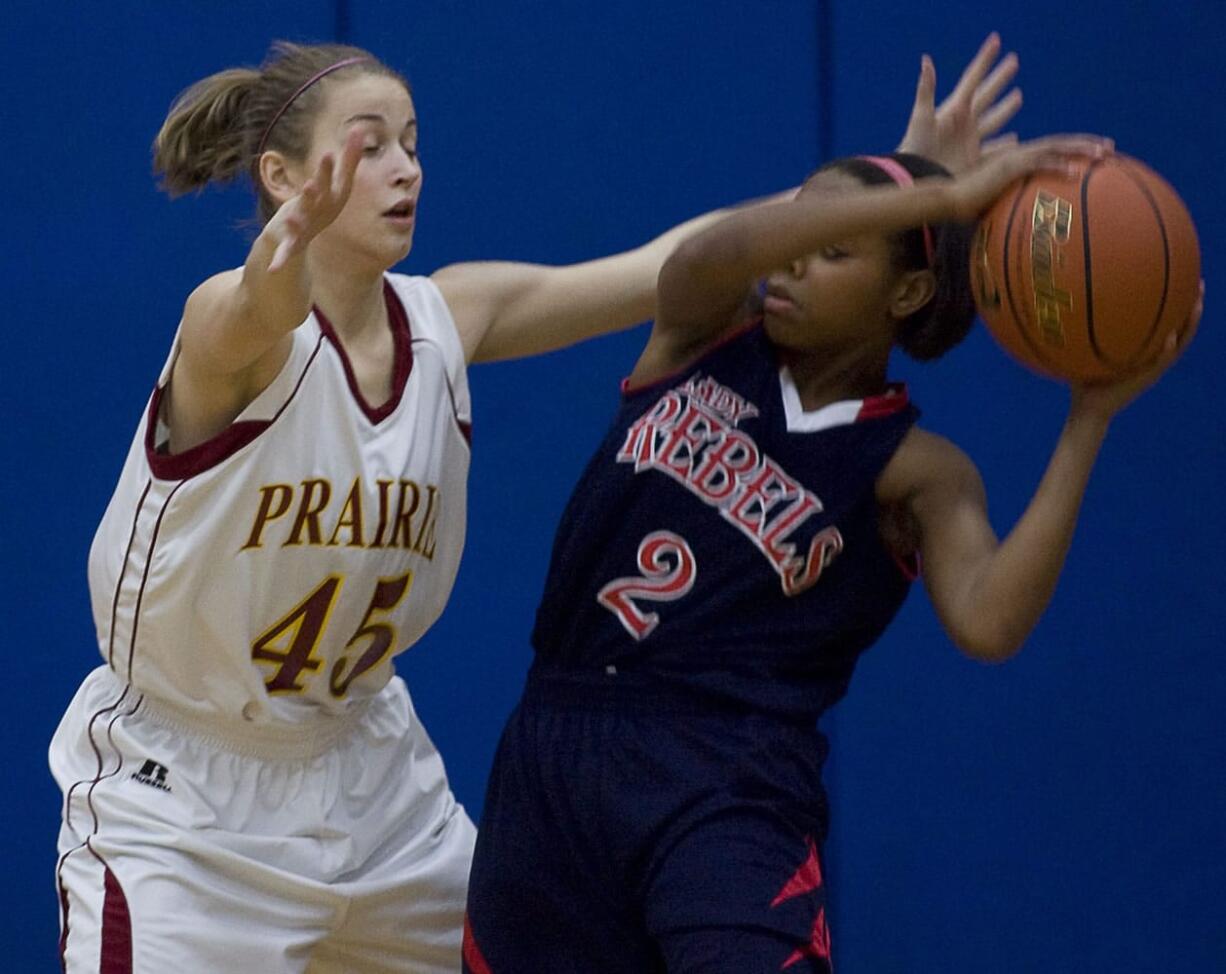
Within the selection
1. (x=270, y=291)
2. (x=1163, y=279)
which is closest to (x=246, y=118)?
(x=270, y=291)

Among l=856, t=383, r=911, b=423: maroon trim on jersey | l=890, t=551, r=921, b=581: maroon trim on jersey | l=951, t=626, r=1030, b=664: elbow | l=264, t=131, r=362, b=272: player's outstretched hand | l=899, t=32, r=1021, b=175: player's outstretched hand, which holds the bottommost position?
l=951, t=626, r=1030, b=664: elbow

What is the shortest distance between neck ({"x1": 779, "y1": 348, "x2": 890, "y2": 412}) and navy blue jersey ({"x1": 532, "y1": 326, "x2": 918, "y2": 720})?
0.02 m

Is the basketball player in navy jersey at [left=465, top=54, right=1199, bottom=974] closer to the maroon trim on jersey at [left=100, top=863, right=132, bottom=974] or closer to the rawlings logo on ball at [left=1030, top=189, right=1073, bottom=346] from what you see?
the rawlings logo on ball at [left=1030, top=189, right=1073, bottom=346]

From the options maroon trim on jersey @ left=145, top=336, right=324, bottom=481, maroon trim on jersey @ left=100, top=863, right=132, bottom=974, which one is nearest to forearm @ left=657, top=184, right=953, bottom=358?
maroon trim on jersey @ left=145, top=336, right=324, bottom=481

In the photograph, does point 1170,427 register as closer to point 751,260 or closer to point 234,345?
point 751,260

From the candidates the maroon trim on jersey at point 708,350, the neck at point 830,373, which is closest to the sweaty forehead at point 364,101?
the maroon trim on jersey at point 708,350

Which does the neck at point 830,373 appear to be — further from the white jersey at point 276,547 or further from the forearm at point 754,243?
the white jersey at point 276,547

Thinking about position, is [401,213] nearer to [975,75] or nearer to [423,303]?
[423,303]

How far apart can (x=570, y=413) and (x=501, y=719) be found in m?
0.63

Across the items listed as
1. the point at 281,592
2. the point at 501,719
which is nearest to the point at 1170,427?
the point at 501,719

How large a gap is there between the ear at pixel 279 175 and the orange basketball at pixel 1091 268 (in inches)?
40.6

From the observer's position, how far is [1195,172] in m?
4.12

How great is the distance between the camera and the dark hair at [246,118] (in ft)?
9.64

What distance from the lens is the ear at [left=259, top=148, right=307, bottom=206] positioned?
9.61 ft
